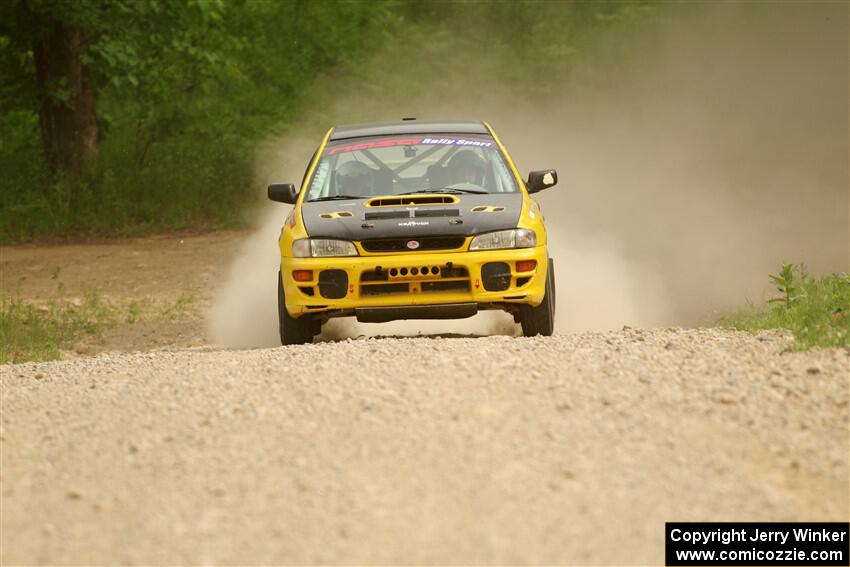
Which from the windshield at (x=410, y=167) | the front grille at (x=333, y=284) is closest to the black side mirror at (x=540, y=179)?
the windshield at (x=410, y=167)

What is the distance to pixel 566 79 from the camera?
3019cm

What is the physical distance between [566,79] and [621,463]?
24273 mm

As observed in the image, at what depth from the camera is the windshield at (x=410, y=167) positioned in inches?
459

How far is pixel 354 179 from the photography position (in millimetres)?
11781

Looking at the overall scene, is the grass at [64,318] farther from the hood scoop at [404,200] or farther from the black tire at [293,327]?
the hood scoop at [404,200]

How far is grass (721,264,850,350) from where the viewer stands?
895cm

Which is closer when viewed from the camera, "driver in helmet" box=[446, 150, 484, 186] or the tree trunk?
"driver in helmet" box=[446, 150, 484, 186]

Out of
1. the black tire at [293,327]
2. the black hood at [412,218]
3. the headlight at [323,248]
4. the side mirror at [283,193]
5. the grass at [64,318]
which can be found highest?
the side mirror at [283,193]

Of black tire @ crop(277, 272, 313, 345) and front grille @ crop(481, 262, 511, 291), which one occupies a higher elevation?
front grille @ crop(481, 262, 511, 291)

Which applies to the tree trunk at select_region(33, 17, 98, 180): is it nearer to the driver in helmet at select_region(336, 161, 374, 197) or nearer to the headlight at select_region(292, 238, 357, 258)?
the driver in helmet at select_region(336, 161, 374, 197)

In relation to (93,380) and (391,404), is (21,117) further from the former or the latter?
(391,404)

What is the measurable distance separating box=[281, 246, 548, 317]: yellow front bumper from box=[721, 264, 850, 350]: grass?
1.70 metres

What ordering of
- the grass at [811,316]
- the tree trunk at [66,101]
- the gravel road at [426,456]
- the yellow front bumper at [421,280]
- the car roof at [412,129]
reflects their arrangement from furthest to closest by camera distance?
1. the tree trunk at [66,101]
2. the car roof at [412,129]
3. the yellow front bumper at [421,280]
4. the grass at [811,316]
5. the gravel road at [426,456]

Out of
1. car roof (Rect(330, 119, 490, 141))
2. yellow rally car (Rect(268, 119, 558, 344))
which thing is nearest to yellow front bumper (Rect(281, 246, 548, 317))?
yellow rally car (Rect(268, 119, 558, 344))
